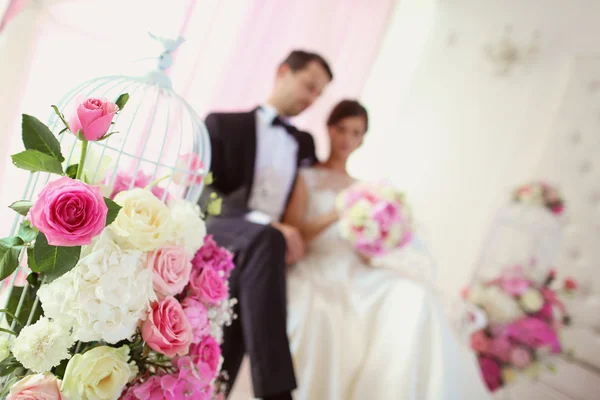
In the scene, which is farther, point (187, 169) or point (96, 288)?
point (187, 169)

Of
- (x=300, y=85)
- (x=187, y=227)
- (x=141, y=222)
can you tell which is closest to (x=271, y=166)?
(x=300, y=85)

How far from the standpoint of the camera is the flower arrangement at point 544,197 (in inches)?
86.0

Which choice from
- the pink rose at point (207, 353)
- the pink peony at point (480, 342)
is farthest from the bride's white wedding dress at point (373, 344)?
the pink peony at point (480, 342)

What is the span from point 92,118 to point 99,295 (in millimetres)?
277

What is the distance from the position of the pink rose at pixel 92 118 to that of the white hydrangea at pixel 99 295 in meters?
0.17

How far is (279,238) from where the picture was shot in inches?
47.9

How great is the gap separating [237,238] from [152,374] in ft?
1.65

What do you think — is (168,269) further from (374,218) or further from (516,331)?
(516,331)

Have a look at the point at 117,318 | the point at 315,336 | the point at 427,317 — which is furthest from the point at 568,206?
the point at 117,318

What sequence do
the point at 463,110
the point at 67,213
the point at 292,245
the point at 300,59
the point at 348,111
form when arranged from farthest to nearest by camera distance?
the point at 463,110, the point at 348,111, the point at 300,59, the point at 292,245, the point at 67,213

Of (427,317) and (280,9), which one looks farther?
(280,9)

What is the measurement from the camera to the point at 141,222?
69 cm

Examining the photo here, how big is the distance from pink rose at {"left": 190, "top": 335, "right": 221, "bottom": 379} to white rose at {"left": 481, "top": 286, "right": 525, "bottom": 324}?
1.54m

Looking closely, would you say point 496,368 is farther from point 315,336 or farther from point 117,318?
point 117,318
